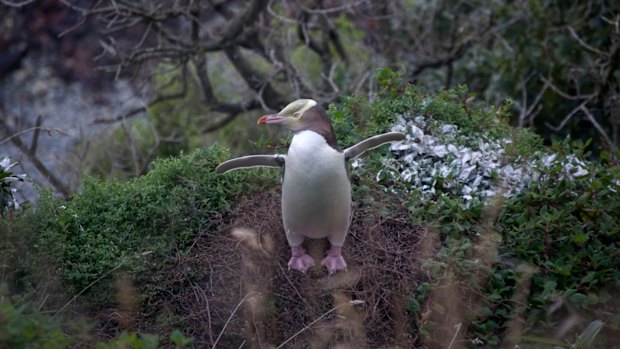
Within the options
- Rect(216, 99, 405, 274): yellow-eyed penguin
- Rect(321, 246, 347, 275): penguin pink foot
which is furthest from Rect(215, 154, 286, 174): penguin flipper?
Rect(321, 246, 347, 275): penguin pink foot

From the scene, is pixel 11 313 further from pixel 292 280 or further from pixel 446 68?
pixel 446 68

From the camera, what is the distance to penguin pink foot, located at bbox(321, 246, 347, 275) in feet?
12.5

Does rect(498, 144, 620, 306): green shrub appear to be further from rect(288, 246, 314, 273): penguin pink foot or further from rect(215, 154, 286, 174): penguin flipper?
rect(215, 154, 286, 174): penguin flipper

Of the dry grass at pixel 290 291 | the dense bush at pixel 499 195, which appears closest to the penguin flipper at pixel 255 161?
the dry grass at pixel 290 291

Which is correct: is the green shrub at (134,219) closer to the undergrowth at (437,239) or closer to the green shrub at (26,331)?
the undergrowth at (437,239)

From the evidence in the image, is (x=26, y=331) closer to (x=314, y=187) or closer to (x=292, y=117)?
(x=314, y=187)

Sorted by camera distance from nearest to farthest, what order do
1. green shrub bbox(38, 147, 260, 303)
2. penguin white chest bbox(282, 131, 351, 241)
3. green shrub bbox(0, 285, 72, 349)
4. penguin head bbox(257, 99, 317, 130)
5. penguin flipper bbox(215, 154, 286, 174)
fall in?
green shrub bbox(0, 285, 72, 349)
penguin white chest bbox(282, 131, 351, 241)
penguin head bbox(257, 99, 317, 130)
penguin flipper bbox(215, 154, 286, 174)
green shrub bbox(38, 147, 260, 303)

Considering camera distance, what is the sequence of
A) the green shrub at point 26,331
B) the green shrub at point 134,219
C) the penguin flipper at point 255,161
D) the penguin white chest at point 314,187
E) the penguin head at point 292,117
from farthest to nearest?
the green shrub at point 134,219 → the penguin flipper at point 255,161 → the penguin head at point 292,117 → the penguin white chest at point 314,187 → the green shrub at point 26,331

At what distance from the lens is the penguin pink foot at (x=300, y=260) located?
3820 millimetres

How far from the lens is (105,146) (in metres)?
7.97

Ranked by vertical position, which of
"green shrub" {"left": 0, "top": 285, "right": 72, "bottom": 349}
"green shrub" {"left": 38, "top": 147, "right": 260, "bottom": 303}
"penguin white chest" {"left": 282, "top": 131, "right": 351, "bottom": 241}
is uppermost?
"green shrub" {"left": 0, "top": 285, "right": 72, "bottom": 349}

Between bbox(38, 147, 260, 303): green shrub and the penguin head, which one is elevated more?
the penguin head

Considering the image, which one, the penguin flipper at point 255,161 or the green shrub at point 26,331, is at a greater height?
the green shrub at point 26,331

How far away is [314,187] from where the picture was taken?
3.55 m
